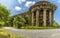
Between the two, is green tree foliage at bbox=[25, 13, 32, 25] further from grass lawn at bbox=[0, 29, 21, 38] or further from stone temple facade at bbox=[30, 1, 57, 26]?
grass lawn at bbox=[0, 29, 21, 38]

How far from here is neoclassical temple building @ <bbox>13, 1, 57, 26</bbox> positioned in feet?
32.8

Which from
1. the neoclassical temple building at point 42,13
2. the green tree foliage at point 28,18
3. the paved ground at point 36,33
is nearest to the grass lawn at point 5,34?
the paved ground at point 36,33

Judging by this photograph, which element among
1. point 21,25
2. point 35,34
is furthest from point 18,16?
point 35,34

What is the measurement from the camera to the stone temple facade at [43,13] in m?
9.98

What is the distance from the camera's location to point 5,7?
33.9 feet

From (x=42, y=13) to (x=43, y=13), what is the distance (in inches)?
2.1

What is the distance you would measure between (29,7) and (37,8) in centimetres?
33

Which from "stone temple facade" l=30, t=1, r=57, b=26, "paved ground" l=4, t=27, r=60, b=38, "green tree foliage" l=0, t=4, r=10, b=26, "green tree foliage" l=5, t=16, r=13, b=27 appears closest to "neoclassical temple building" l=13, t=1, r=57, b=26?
"stone temple facade" l=30, t=1, r=57, b=26

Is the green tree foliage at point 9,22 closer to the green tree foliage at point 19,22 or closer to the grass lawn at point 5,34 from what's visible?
the green tree foliage at point 19,22

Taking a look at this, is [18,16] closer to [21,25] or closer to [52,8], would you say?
[21,25]

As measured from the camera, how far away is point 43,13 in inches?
400

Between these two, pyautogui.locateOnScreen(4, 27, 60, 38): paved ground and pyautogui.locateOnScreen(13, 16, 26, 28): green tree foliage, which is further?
pyautogui.locateOnScreen(13, 16, 26, 28): green tree foliage

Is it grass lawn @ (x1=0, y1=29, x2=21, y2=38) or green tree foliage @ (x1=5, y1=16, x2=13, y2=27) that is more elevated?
green tree foliage @ (x1=5, y1=16, x2=13, y2=27)

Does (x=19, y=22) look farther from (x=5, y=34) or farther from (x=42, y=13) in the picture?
(x=42, y=13)
